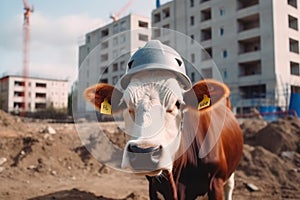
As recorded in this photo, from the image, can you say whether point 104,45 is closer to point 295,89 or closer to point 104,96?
point 104,96

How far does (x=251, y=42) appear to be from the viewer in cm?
3288

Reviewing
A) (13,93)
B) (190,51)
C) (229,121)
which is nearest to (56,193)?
(229,121)

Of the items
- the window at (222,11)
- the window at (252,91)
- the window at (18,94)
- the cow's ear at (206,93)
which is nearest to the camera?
the cow's ear at (206,93)

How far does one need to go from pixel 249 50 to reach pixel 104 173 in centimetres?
2732

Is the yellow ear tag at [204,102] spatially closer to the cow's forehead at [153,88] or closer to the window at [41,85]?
the cow's forehead at [153,88]

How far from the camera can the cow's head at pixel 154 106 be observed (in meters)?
2.40

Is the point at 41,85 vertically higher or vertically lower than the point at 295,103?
higher

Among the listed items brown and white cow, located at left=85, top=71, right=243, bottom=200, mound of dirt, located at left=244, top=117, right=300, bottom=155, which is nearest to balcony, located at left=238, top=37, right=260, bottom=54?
mound of dirt, located at left=244, top=117, right=300, bottom=155

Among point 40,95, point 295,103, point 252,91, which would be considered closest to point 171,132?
point 295,103

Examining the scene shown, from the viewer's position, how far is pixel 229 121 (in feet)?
16.5

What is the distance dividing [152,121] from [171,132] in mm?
251

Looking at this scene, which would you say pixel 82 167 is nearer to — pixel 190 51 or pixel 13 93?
pixel 190 51

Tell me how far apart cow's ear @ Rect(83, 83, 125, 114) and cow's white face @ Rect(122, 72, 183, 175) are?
0.39m

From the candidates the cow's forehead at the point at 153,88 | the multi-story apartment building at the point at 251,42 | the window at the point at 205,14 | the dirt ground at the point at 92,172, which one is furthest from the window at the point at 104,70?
the window at the point at 205,14
